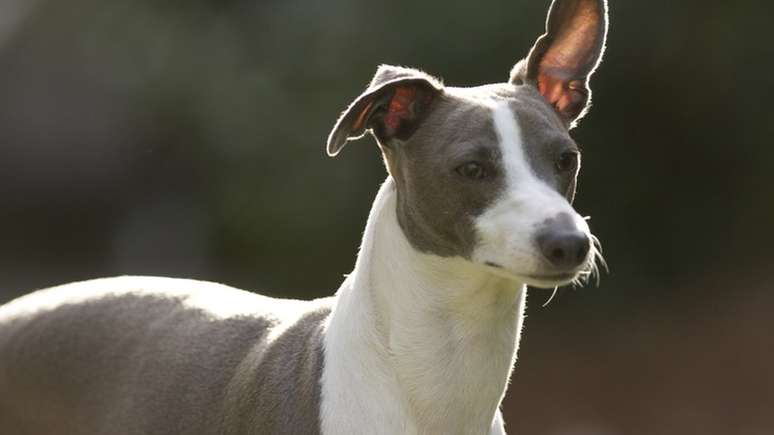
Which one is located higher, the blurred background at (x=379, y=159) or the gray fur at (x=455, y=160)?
the gray fur at (x=455, y=160)

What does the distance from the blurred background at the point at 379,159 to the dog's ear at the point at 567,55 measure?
6.92 metres

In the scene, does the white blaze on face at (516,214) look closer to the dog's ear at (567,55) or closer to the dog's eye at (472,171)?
the dog's eye at (472,171)

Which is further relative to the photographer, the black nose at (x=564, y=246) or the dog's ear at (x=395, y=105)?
the dog's ear at (x=395, y=105)

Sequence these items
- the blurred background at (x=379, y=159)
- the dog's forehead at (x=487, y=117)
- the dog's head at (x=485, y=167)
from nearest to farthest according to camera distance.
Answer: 1. the dog's head at (x=485, y=167)
2. the dog's forehead at (x=487, y=117)
3. the blurred background at (x=379, y=159)

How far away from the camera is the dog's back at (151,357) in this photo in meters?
5.87

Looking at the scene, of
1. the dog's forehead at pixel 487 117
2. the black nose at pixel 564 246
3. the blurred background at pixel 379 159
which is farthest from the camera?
the blurred background at pixel 379 159

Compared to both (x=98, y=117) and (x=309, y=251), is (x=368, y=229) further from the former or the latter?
(x=98, y=117)

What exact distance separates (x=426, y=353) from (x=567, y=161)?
0.93 metres

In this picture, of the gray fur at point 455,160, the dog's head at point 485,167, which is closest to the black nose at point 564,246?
the dog's head at point 485,167

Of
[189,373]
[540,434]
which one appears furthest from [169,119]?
[189,373]

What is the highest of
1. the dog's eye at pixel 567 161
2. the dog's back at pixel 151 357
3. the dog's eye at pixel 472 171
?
the dog's eye at pixel 472 171

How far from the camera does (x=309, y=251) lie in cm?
1375

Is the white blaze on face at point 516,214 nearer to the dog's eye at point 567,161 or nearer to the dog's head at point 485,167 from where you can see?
the dog's head at point 485,167

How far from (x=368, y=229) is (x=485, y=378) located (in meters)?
0.79
